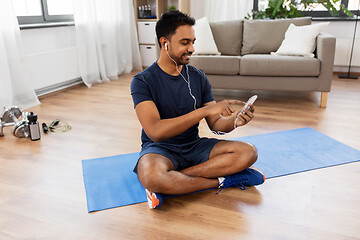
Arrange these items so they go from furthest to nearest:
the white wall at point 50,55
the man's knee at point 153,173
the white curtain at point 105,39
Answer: the white curtain at point 105,39 → the white wall at point 50,55 → the man's knee at point 153,173

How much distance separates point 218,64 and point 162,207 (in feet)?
6.65

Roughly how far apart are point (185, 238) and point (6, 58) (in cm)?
254

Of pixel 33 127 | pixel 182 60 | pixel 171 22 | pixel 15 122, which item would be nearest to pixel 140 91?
pixel 182 60

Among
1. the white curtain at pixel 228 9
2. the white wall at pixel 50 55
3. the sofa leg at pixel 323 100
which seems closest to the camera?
the sofa leg at pixel 323 100

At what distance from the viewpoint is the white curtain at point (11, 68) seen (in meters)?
3.08

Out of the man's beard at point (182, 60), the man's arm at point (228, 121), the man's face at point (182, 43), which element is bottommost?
the man's arm at point (228, 121)

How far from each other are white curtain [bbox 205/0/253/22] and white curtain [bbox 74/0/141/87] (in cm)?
119

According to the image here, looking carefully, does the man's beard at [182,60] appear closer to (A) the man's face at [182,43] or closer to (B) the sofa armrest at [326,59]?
(A) the man's face at [182,43]

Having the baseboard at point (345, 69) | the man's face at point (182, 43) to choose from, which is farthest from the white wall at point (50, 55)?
the baseboard at point (345, 69)

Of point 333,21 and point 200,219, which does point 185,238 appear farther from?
point 333,21

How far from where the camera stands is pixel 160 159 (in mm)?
1635

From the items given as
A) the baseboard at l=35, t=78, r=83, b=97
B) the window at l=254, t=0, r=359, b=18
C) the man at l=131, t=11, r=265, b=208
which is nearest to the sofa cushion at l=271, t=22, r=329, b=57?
the window at l=254, t=0, r=359, b=18

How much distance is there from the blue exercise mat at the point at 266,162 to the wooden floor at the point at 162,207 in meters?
0.06

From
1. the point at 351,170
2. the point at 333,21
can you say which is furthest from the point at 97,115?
the point at 333,21
